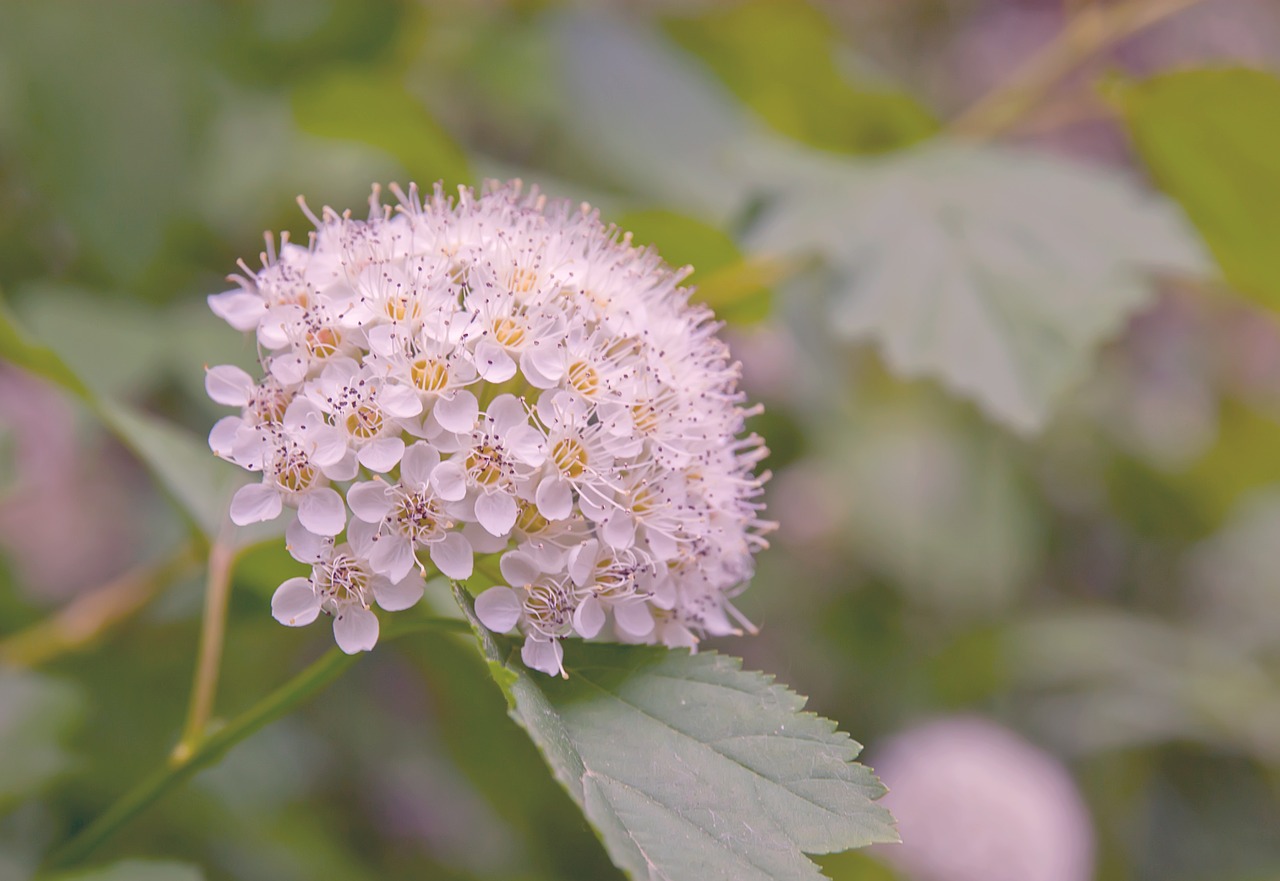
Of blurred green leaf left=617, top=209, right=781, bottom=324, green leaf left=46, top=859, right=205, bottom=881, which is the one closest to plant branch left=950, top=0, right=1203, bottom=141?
blurred green leaf left=617, top=209, right=781, bottom=324

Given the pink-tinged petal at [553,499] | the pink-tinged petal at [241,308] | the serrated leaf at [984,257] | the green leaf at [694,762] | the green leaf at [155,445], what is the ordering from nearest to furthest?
1. the green leaf at [694,762]
2. the pink-tinged petal at [553,499]
3. the pink-tinged petal at [241,308]
4. the green leaf at [155,445]
5. the serrated leaf at [984,257]

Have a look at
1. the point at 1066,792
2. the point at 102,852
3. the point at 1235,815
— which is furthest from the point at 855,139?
the point at 1235,815

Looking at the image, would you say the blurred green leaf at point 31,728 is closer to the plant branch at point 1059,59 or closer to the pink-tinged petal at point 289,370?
the pink-tinged petal at point 289,370

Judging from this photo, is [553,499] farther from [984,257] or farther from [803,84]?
[803,84]

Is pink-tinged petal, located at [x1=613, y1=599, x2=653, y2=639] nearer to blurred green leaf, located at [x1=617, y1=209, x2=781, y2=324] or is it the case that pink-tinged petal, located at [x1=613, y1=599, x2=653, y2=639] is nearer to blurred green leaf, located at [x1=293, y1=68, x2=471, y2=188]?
blurred green leaf, located at [x1=617, y1=209, x2=781, y2=324]

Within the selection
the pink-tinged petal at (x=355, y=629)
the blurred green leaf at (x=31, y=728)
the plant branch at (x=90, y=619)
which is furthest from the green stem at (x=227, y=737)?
the plant branch at (x=90, y=619)

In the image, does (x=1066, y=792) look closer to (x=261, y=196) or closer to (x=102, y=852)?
(x=102, y=852)

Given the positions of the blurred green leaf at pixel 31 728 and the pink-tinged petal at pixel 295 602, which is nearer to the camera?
the pink-tinged petal at pixel 295 602
